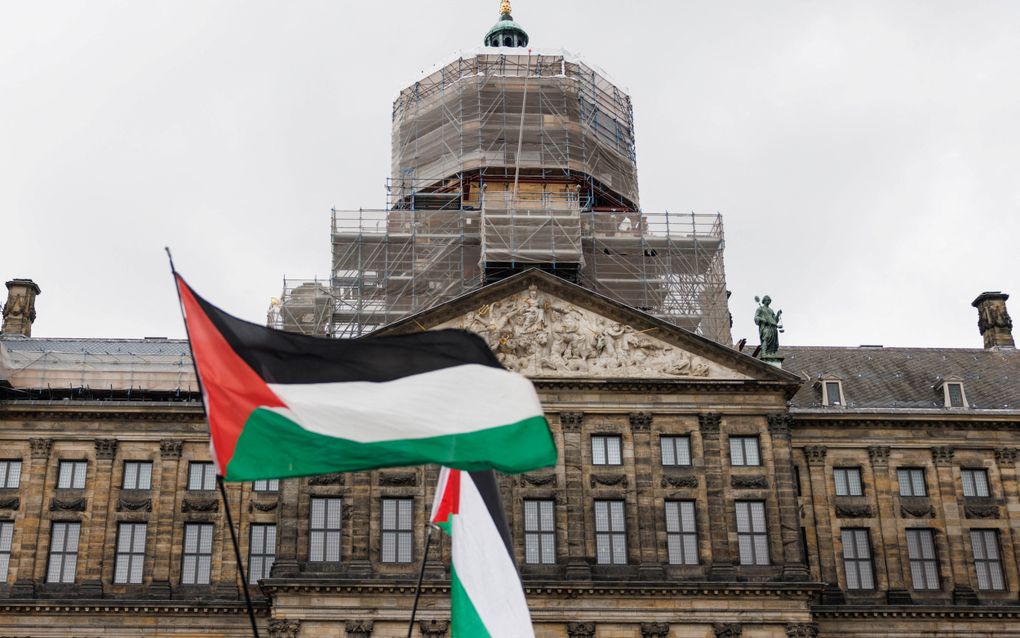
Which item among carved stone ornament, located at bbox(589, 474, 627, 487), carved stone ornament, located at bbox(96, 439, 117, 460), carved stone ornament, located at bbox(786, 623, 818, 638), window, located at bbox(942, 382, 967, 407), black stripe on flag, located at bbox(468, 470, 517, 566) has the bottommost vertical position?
carved stone ornament, located at bbox(786, 623, 818, 638)

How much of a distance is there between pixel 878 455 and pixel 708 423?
744 centimetres

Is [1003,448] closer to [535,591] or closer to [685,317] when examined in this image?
[685,317]

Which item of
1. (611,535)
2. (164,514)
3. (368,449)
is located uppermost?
(164,514)

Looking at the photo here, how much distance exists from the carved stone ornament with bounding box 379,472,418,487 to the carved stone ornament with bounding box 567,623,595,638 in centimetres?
678

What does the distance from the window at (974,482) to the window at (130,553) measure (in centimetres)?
2872

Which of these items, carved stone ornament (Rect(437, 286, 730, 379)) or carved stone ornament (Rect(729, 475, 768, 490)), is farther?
Result: carved stone ornament (Rect(437, 286, 730, 379))

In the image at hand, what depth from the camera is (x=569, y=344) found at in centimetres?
4597

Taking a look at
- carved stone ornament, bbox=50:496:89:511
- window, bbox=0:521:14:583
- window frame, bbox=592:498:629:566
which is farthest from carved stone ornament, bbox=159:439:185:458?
window frame, bbox=592:498:629:566

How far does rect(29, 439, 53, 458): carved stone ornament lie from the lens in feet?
158

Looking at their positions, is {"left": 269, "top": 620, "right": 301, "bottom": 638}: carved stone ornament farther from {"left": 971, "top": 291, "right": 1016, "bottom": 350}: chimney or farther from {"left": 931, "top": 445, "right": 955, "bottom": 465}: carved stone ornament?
{"left": 971, "top": 291, "right": 1016, "bottom": 350}: chimney

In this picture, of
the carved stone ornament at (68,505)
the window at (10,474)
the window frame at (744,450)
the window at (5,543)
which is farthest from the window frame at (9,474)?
the window frame at (744,450)

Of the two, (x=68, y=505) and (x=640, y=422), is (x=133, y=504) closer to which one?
(x=68, y=505)

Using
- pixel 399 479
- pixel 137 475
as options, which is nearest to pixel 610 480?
pixel 399 479

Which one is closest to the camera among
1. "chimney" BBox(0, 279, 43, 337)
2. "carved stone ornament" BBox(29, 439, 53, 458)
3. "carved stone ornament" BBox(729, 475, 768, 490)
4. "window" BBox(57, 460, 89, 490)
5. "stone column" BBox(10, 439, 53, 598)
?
"carved stone ornament" BBox(729, 475, 768, 490)
